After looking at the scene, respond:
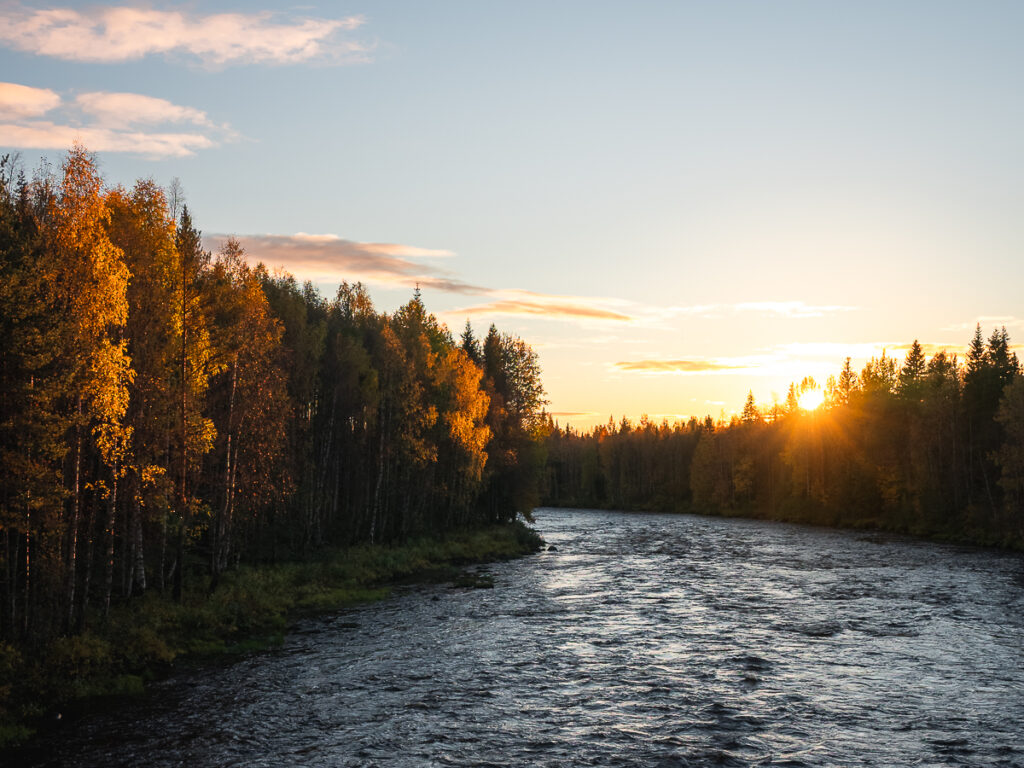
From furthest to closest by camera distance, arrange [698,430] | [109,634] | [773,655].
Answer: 1. [698,430]
2. [773,655]
3. [109,634]

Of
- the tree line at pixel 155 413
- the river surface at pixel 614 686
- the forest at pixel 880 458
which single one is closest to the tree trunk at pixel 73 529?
the tree line at pixel 155 413

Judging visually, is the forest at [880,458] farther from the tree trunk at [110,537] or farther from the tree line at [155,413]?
the tree trunk at [110,537]

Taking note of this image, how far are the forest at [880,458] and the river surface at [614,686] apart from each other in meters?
33.7

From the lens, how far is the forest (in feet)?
238

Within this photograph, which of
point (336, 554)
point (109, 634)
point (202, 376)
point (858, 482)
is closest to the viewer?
point (109, 634)

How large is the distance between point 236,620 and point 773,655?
863 inches

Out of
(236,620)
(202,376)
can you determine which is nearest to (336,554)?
(236,620)

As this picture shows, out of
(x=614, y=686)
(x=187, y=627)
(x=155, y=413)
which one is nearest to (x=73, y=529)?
(x=155, y=413)

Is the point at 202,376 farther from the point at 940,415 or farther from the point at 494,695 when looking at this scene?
the point at 940,415

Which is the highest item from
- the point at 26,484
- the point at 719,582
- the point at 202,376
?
the point at 202,376

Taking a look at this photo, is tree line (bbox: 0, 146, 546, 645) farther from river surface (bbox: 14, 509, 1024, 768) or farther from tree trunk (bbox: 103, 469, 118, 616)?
river surface (bbox: 14, 509, 1024, 768)

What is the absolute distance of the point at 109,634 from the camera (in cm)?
2481

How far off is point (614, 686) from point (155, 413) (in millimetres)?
19433

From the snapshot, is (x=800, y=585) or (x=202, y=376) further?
(x=800, y=585)
